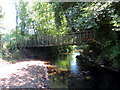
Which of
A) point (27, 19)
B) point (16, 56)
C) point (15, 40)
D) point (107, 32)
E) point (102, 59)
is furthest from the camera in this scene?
point (27, 19)

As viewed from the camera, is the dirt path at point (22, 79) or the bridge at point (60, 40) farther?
the bridge at point (60, 40)

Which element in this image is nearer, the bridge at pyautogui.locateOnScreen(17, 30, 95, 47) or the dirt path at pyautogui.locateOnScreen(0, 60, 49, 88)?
the dirt path at pyautogui.locateOnScreen(0, 60, 49, 88)

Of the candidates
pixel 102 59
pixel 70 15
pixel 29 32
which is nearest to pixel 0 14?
pixel 29 32

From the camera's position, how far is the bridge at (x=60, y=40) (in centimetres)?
861

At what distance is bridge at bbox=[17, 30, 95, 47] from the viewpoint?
8607 millimetres

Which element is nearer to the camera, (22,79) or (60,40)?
(22,79)

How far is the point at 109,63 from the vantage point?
7.21 m

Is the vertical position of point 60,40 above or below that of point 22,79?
above

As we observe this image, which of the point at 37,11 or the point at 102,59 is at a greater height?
the point at 37,11

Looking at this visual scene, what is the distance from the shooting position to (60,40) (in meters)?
10.2

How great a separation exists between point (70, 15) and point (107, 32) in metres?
2.91

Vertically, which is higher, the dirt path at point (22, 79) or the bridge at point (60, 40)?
the bridge at point (60, 40)

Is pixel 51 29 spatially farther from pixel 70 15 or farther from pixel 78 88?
pixel 78 88

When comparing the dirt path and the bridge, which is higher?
the bridge
